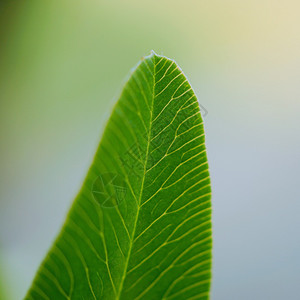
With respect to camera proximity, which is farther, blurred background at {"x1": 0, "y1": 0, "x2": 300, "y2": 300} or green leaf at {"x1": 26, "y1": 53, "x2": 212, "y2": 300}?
blurred background at {"x1": 0, "y1": 0, "x2": 300, "y2": 300}

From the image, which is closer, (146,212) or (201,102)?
(146,212)

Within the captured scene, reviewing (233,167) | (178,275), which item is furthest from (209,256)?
(233,167)

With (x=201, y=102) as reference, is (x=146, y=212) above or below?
→ below

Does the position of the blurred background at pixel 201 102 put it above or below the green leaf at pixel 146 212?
above

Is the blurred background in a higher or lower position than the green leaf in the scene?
higher

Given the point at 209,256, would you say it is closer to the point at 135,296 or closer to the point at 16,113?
the point at 135,296

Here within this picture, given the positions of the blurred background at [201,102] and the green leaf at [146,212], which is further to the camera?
the blurred background at [201,102]
